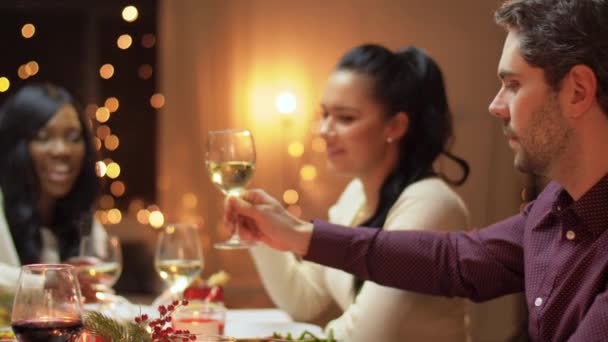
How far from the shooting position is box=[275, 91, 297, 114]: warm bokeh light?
600cm

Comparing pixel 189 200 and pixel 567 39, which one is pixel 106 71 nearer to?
pixel 189 200

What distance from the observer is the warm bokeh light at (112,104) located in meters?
6.05

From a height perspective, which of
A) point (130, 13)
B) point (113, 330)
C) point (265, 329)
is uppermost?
point (130, 13)

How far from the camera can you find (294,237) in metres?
1.87

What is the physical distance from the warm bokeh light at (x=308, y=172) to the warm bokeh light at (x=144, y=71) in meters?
1.32

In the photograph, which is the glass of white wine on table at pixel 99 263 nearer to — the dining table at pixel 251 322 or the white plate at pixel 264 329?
the dining table at pixel 251 322

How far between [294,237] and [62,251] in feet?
4.16

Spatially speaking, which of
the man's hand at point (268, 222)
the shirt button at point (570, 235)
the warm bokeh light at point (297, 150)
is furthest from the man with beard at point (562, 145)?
the warm bokeh light at point (297, 150)

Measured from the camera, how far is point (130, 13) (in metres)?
6.04

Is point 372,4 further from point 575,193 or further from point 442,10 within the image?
point 575,193

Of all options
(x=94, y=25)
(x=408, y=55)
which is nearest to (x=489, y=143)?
(x=94, y=25)

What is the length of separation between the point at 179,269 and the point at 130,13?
441 centimetres

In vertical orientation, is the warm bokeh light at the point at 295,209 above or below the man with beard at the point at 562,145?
below

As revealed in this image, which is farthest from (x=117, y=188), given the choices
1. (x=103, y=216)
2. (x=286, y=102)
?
(x=286, y=102)
